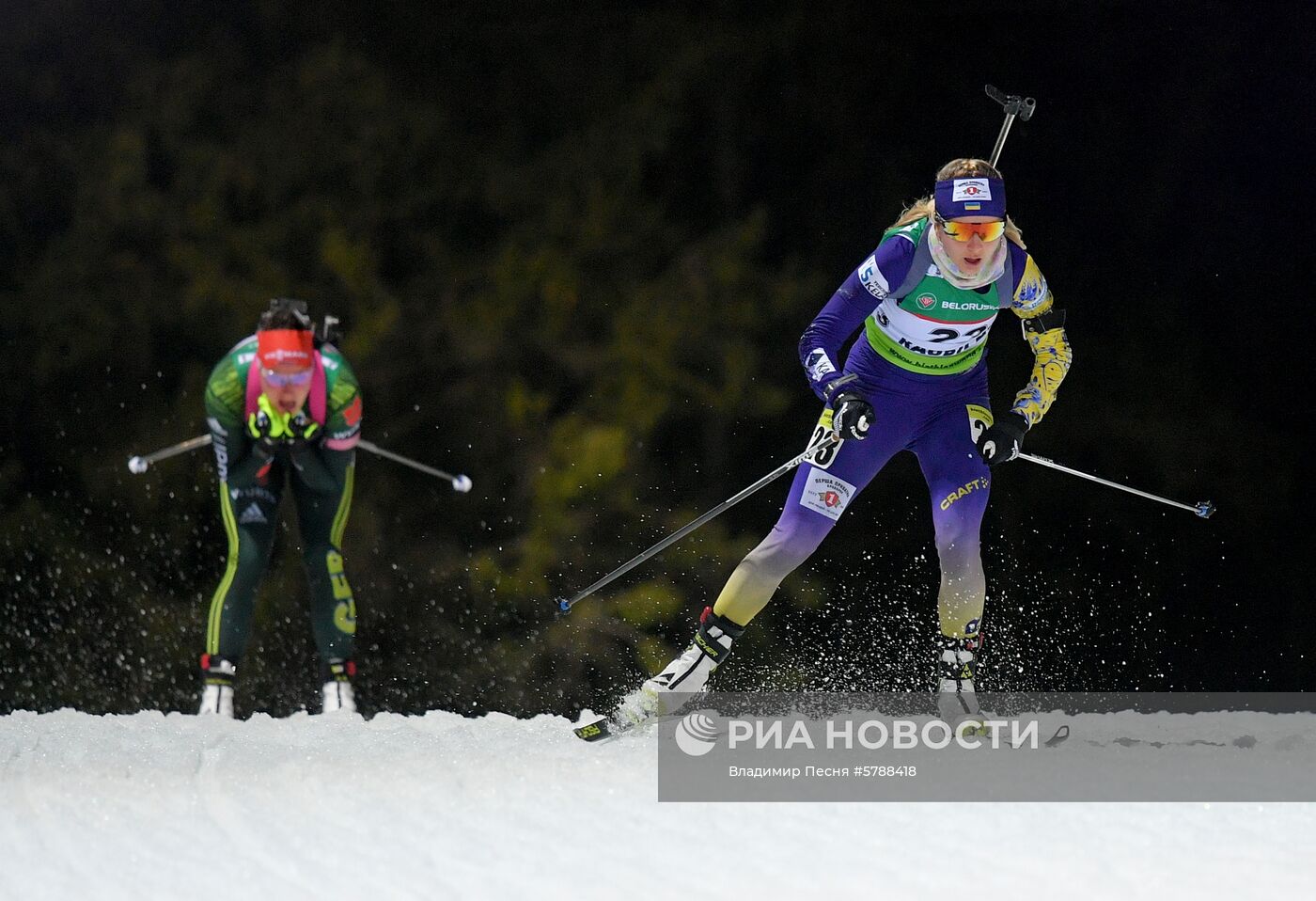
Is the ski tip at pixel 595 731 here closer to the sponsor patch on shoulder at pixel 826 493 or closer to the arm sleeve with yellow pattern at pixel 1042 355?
the sponsor patch on shoulder at pixel 826 493

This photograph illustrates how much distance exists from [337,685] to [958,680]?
1.62 meters

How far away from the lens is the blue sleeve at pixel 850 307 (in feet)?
11.4

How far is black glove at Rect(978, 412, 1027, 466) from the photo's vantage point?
11.5ft

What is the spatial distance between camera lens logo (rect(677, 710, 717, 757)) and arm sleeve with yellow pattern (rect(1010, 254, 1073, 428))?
1157 millimetres

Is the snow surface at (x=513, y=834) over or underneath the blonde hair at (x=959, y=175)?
underneath

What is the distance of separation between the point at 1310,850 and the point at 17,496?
173 inches

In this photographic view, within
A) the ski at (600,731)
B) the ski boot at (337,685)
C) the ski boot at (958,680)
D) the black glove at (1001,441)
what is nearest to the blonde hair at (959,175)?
the black glove at (1001,441)

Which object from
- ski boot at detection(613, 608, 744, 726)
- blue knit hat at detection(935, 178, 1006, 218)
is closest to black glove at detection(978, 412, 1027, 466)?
blue knit hat at detection(935, 178, 1006, 218)

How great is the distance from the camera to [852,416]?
339 centimetres

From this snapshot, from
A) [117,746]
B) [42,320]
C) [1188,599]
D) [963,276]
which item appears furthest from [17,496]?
[1188,599]

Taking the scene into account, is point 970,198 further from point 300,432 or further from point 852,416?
→ point 300,432

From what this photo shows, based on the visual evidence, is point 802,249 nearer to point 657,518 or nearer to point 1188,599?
point 657,518

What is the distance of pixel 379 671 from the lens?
5.27 m

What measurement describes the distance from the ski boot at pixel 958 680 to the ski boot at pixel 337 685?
1.55m
